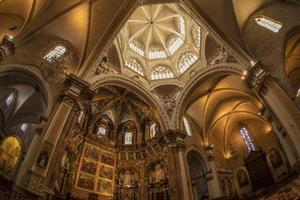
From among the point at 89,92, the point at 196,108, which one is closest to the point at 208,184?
the point at 196,108

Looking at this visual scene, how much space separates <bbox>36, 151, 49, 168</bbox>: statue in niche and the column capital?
12915 mm

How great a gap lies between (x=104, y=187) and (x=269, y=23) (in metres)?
17.7

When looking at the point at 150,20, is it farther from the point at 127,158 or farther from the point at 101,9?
the point at 127,158

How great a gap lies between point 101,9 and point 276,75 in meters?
13.3

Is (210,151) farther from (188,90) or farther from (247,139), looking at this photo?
(188,90)

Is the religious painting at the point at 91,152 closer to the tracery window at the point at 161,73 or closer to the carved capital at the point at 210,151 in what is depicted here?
the tracery window at the point at 161,73

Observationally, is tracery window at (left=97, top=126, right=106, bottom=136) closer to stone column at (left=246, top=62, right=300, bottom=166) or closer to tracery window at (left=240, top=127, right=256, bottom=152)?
tracery window at (left=240, top=127, right=256, bottom=152)

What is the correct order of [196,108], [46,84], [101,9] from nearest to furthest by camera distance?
[46,84] < [101,9] < [196,108]

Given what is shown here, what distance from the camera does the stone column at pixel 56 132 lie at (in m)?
11.8

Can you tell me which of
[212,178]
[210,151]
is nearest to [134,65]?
[210,151]

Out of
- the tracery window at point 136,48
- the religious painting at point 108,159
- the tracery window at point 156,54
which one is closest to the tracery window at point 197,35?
the tracery window at point 156,54

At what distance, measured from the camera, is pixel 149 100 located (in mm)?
22219

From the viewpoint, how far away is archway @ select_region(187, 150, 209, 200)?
21.3 meters

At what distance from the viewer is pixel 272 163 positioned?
63.9 feet
